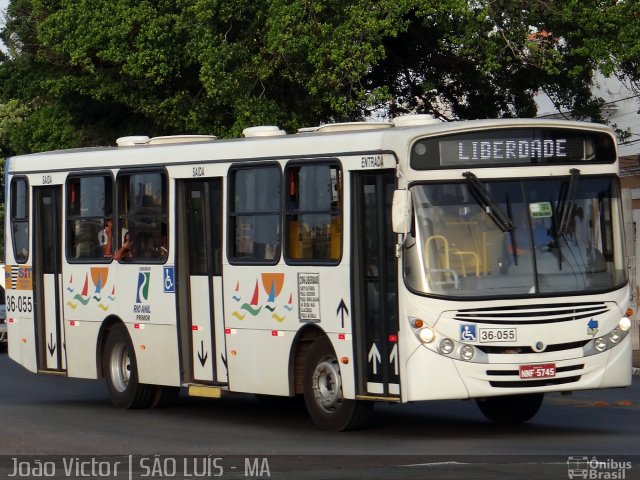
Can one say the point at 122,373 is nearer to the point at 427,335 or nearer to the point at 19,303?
the point at 19,303

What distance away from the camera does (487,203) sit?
13961mm

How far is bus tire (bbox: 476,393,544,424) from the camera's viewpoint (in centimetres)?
1559

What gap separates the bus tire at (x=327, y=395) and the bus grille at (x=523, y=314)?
161cm

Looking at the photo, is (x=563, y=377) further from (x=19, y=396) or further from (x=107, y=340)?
(x=19, y=396)

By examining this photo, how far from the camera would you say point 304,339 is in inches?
605

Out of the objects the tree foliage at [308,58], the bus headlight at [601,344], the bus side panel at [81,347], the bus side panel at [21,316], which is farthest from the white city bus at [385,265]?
the tree foliage at [308,58]

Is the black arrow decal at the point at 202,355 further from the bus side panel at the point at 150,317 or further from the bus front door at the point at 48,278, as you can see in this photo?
the bus front door at the point at 48,278

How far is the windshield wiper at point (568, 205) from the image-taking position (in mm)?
14188

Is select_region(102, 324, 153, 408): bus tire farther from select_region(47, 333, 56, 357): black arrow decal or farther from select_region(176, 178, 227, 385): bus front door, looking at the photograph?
select_region(176, 178, 227, 385): bus front door

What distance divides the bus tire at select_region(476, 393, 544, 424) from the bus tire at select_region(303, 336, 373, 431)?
1514 mm

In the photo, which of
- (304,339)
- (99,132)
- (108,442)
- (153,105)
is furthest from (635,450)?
(99,132)

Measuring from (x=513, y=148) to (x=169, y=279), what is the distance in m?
4.76

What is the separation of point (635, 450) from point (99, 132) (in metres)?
22.0

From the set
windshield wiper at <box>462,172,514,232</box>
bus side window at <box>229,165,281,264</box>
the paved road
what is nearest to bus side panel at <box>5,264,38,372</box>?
the paved road
